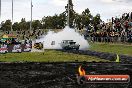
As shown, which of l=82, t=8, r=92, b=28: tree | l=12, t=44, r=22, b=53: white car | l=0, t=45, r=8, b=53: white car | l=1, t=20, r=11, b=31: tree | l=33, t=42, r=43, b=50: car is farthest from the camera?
l=1, t=20, r=11, b=31: tree

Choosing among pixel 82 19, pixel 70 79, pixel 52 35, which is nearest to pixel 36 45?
pixel 52 35

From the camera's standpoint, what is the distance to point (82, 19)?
359 feet

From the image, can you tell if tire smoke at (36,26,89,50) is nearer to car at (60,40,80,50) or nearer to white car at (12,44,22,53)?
car at (60,40,80,50)

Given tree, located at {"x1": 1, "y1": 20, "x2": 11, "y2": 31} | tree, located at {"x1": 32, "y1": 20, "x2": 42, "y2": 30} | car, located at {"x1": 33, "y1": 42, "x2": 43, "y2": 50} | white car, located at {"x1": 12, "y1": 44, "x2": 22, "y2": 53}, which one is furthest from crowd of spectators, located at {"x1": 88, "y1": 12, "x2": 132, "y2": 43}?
tree, located at {"x1": 1, "y1": 20, "x2": 11, "y2": 31}

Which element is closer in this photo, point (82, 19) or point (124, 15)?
point (124, 15)

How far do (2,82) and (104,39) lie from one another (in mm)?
45864

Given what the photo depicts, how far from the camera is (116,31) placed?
2343 inches

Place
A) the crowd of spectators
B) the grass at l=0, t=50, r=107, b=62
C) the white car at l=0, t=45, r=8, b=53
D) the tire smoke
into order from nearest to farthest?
1. the grass at l=0, t=50, r=107, b=62
2. the white car at l=0, t=45, r=8, b=53
3. the crowd of spectators
4. the tire smoke

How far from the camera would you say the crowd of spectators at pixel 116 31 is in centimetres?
5412

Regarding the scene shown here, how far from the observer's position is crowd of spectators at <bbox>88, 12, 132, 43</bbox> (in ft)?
178

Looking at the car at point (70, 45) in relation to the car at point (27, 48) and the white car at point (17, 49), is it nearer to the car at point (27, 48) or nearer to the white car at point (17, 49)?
the car at point (27, 48)

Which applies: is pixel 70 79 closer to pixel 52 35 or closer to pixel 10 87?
pixel 10 87

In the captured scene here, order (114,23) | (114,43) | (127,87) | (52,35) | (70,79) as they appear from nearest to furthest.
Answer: (127,87), (70,79), (114,43), (114,23), (52,35)

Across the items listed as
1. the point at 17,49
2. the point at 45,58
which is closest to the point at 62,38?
the point at 17,49
